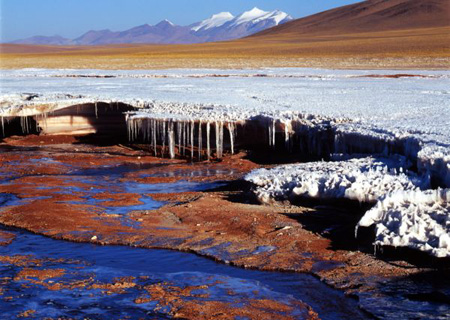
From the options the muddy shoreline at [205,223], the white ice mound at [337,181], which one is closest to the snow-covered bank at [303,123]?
the white ice mound at [337,181]

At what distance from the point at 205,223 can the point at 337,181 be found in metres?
1.75

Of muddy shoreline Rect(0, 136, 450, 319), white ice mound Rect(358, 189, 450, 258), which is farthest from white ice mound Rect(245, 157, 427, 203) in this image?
white ice mound Rect(358, 189, 450, 258)

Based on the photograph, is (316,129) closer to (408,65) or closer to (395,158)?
(395,158)

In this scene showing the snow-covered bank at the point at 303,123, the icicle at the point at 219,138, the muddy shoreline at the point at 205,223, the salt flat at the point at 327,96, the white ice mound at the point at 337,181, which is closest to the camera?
the muddy shoreline at the point at 205,223

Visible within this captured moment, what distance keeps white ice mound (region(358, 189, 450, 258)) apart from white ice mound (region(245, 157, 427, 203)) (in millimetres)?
530

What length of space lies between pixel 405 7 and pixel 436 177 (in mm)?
129062

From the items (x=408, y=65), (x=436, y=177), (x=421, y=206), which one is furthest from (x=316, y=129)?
(x=408, y=65)

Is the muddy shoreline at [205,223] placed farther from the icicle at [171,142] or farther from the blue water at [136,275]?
the icicle at [171,142]

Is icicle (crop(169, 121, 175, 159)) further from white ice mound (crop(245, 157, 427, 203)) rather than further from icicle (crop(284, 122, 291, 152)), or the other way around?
white ice mound (crop(245, 157, 427, 203))

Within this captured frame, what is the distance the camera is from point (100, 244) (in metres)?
7.89

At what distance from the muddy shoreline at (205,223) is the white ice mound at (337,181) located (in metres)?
0.20

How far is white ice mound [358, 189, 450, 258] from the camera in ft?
22.3

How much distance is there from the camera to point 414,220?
7.11 m

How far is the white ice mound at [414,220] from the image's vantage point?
6789mm
